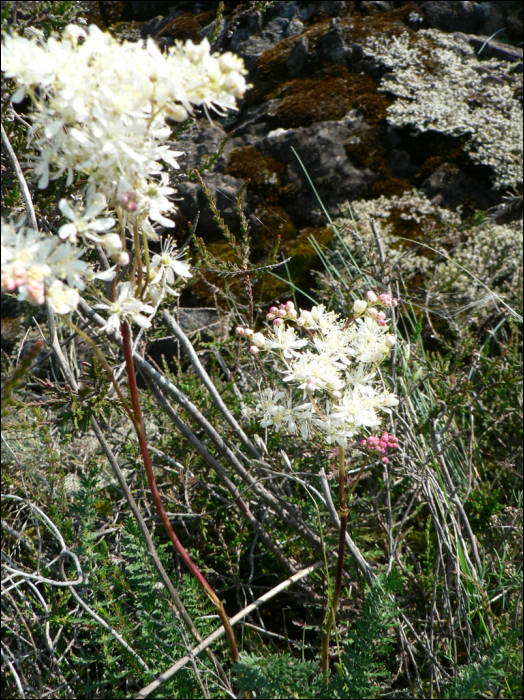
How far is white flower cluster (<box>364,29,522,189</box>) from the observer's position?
3.10 m

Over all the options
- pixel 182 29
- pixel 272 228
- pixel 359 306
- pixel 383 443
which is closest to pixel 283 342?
pixel 359 306

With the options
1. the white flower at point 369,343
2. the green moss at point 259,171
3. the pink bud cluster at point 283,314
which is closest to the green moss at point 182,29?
the green moss at point 259,171

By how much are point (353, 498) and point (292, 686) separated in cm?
78

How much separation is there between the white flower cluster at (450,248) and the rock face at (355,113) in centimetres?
16

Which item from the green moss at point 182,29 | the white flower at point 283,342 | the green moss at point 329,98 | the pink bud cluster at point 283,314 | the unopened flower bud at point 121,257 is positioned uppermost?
the green moss at point 182,29

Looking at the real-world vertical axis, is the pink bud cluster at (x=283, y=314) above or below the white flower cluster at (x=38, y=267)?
below

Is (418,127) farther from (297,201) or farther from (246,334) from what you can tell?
(246,334)

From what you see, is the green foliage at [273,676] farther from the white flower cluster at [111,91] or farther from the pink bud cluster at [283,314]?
the white flower cluster at [111,91]

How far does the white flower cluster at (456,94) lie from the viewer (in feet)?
10.2

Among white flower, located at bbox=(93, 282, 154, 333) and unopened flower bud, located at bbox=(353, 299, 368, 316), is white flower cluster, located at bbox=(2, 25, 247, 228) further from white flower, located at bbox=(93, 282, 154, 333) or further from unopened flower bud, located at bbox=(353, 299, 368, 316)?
unopened flower bud, located at bbox=(353, 299, 368, 316)

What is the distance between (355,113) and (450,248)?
4.11 feet

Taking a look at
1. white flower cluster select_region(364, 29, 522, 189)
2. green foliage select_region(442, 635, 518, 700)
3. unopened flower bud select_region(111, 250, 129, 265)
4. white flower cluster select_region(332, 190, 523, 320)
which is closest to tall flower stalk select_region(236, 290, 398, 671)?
green foliage select_region(442, 635, 518, 700)

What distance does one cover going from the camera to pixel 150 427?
7.46ft

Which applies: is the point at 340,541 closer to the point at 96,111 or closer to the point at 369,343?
the point at 369,343
